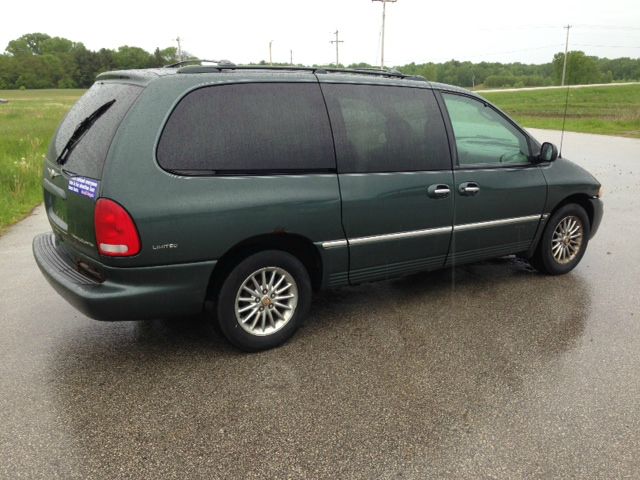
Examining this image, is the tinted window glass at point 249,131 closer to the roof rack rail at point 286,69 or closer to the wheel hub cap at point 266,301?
the roof rack rail at point 286,69

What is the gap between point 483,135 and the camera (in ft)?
16.4

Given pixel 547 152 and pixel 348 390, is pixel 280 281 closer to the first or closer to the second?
pixel 348 390

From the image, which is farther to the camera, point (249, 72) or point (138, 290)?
point (249, 72)

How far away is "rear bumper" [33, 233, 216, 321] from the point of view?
3.35 m

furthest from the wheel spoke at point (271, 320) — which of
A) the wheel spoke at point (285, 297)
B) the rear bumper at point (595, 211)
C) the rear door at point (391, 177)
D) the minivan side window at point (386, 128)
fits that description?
the rear bumper at point (595, 211)

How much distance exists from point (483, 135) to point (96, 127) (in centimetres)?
316

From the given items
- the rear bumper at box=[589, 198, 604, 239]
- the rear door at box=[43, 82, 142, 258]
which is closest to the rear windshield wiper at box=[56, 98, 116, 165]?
the rear door at box=[43, 82, 142, 258]

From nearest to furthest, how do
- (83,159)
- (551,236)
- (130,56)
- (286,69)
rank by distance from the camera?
1. (83,159)
2. (286,69)
3. (551,236)
4. (130,56)

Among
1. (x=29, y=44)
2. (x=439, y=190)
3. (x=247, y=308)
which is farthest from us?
(x=29, y=44)

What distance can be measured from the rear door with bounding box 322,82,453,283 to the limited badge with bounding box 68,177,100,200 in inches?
62.8

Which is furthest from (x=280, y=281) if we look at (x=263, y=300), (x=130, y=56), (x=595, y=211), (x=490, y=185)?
(x=130, y=56)

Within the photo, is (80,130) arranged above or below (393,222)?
above

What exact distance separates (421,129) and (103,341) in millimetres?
2826

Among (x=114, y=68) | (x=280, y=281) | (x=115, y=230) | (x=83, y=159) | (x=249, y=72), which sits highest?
(x=114, y=68)
